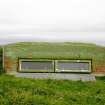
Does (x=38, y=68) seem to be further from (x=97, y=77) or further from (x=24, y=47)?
(x=97, y=77)

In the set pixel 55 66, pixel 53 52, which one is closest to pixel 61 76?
pixel 55 66

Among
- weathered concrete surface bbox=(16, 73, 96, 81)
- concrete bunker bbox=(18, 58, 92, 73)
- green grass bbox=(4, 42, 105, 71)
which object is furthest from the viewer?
green grass bbox=(4, 42, 105, 71)

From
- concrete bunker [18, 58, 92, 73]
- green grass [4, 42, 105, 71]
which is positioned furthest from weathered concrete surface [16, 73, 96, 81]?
green grass [4, 42, 105, 71]

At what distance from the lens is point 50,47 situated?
106 feet

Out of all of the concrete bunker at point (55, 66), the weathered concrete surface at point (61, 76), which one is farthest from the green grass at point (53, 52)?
the weathered concrete surface at point (61, 76)

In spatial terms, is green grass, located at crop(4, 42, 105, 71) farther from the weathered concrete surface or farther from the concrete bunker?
the weathered concrete surface

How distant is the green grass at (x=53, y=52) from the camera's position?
104 feet

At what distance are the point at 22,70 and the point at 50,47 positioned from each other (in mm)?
3551

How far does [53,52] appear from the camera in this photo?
3216 cm

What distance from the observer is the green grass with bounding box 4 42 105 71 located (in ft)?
104

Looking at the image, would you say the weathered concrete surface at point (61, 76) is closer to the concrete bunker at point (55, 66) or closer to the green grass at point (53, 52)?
the concrete bunker at point (55, 66)

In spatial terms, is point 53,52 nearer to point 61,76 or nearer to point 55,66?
point 55,66

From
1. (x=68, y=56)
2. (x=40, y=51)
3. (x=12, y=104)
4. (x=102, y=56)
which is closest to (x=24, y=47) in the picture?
(x=40, y=51)

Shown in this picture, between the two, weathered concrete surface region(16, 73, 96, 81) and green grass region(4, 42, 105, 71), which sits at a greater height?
green grass region(4, 42, 105, 71)
